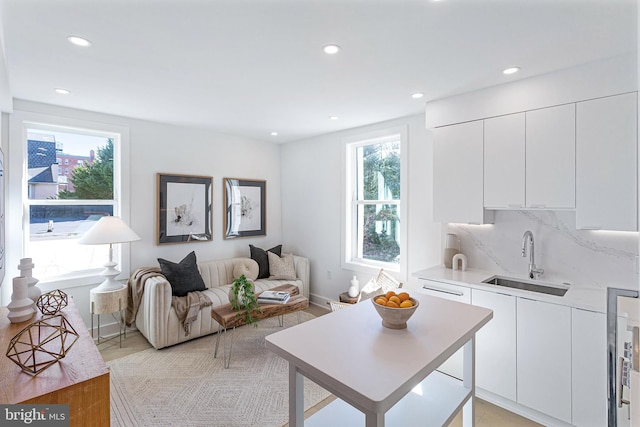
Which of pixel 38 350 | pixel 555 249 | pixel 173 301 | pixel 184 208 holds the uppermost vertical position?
pixel 184 208

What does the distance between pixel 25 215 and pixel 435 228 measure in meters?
4.22

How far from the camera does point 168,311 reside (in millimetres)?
3178

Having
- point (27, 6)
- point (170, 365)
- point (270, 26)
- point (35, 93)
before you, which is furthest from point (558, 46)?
point (35, 93)

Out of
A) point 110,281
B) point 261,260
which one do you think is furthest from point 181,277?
point 261,260

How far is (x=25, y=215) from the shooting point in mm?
3127

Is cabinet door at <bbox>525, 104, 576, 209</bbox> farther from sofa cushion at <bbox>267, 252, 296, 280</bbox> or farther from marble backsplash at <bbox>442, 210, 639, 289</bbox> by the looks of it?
sofa cushion at <bbox>267, 252, 296, 280</bbox>

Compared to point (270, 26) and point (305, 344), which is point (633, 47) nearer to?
point (270, 26)

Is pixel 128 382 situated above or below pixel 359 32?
below

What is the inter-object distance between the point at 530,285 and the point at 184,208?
3.92 metres

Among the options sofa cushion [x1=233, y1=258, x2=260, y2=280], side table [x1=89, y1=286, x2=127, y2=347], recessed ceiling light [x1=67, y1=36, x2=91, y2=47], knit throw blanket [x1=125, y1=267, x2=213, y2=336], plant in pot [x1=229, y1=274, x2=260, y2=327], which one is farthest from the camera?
sofa cushion [x1=233, y1=258, x2=260, y2=280]

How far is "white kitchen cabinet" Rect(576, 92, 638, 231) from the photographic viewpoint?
205cm

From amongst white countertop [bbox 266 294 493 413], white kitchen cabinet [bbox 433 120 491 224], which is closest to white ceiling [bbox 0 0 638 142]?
white kitchen cabinet [bbox 433 120 491 224]

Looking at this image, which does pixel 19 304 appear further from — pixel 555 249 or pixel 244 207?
pixel 555 249

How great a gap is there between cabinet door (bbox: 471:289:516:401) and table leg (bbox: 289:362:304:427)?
1.80 meters
